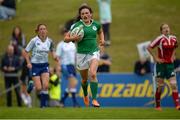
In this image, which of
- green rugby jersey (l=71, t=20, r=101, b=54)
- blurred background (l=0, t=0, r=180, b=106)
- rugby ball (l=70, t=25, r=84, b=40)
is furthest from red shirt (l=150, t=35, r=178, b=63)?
blurred background (l=0, t=0, r=180, b=106)

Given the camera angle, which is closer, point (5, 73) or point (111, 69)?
point (5, 73)

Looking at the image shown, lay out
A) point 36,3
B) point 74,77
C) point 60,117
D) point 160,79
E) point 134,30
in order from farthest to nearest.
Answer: point 36,3 < point 134,30 < point 74,77 < point 160,79 < point 60,117

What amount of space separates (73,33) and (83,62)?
0.84m

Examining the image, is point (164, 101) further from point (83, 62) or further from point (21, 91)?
point (83, 62)

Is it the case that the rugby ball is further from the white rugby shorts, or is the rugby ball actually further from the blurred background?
the blurred background

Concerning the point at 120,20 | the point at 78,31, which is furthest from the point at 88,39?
the point at 120,20

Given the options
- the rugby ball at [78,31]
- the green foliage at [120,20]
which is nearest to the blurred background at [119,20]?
the green foliage at [120,20]

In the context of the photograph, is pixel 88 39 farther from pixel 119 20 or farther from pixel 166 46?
pixel 119 20

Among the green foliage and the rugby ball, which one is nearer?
the rugby ball

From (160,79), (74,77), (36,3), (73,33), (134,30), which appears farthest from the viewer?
(36,3)

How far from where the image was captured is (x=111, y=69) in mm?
31703

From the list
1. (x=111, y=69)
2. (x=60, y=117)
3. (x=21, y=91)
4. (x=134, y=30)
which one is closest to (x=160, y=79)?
(x=60, y=117)

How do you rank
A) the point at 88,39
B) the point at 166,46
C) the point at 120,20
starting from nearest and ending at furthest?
the point at 88,39, the point at 166,46, the point at 120,20

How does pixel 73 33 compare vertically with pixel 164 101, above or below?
above
